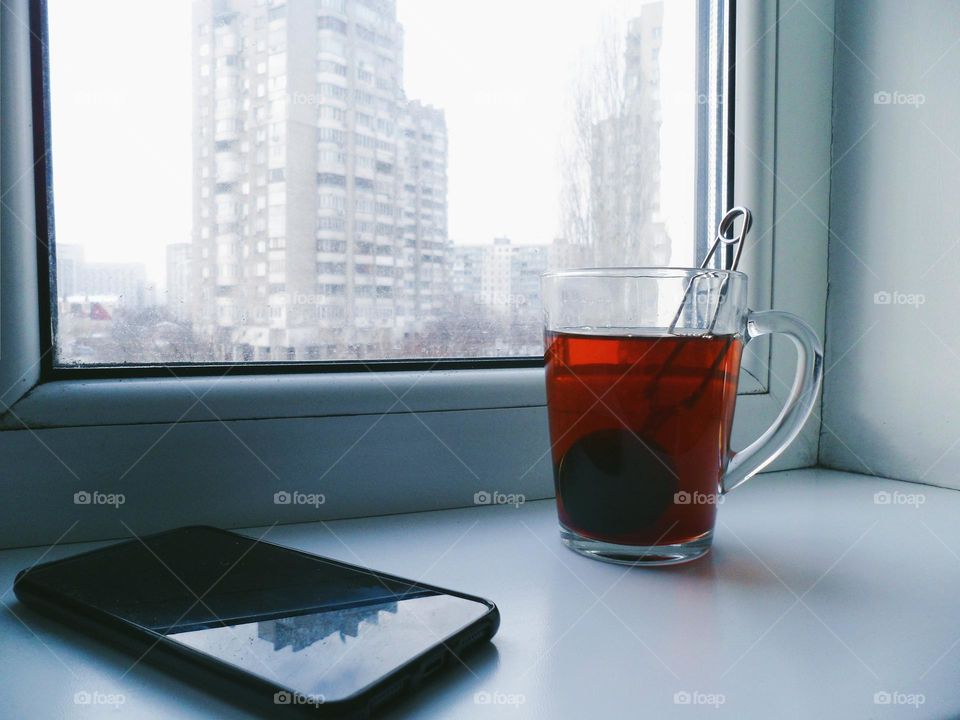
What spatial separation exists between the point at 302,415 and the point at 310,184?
0.61ft

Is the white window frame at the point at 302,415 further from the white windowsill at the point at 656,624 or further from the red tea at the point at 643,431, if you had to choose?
the red tea at the point at 643,431

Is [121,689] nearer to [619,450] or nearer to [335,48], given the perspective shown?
[619,450]

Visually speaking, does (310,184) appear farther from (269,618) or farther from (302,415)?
(269,618)

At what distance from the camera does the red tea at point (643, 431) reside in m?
0.45

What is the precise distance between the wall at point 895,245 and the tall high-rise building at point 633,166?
0.61 feet

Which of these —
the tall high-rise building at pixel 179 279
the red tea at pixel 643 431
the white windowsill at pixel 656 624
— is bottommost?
the white windowsill at pixel 656 624

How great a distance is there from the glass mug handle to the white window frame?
0.19m

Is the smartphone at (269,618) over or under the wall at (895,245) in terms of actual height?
under

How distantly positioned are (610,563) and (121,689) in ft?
0.93

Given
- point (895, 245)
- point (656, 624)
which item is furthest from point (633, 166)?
point (656, 624)

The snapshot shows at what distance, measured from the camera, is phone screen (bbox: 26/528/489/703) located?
298 mm

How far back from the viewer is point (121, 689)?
1.00ft

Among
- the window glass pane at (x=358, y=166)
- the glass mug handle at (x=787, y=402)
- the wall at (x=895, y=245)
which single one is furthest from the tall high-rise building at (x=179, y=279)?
the wall at (x=895, y=245)

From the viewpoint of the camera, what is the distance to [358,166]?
616 millimetres
